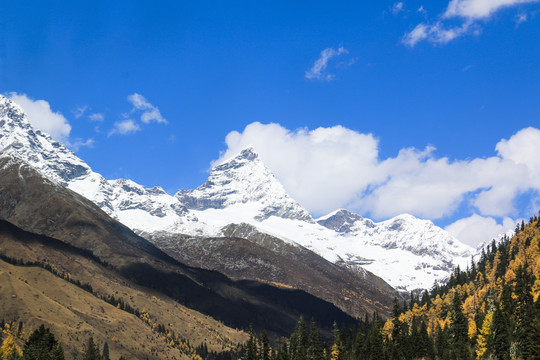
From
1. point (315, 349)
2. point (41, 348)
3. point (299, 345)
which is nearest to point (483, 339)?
point (315, 349)

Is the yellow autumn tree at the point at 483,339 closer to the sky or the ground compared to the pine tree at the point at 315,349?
closer to the sky

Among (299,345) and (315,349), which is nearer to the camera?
(315,349)

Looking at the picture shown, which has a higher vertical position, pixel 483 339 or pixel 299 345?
pixel 483 339

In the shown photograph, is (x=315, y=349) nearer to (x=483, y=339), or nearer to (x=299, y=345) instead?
(x=299, y=345)

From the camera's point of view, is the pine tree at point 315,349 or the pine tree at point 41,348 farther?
the pine tree at point 315,349

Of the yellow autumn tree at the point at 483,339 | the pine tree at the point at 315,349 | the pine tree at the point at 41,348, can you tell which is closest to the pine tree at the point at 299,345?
the pine tree at the point at 315,349

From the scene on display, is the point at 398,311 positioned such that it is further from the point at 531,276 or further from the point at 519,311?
the point at 531,276

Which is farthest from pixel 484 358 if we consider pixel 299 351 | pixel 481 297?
→ pixel 481 297

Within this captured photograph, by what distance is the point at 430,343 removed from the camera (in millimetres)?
139125

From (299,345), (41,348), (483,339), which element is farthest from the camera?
(299,345)

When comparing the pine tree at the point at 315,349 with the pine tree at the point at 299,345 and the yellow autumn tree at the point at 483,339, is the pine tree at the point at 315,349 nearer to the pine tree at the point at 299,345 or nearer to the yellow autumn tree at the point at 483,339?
the pine tree at the point at 299,345

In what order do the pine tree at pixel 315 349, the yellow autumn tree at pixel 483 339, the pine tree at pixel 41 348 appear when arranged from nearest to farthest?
the pine tree at pixel 41 348 < the yellow autumn tree at pixel 483 339 < the pine tree at pixel 315 349

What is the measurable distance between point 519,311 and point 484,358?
2013cm

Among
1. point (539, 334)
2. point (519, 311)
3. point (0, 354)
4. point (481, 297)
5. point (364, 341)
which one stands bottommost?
point (0, 354)
